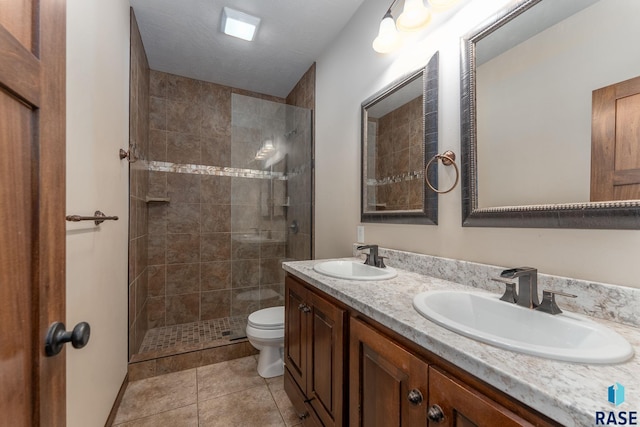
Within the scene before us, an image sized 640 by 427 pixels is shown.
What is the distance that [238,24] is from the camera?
1938 millimetres

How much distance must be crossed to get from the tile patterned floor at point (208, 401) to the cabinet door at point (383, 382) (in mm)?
863

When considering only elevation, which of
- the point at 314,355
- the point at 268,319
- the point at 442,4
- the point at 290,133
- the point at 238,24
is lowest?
the point at 268,319

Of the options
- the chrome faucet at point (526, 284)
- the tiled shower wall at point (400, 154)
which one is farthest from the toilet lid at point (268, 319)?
the chrome faucet at point (526, 284)

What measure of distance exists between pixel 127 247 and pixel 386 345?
1.88m

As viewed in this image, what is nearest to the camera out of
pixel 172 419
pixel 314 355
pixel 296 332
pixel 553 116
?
pixel 553 116

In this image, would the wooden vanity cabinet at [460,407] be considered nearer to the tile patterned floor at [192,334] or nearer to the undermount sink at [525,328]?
the undermount sink at [525,328]

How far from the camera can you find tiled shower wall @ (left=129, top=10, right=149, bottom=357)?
1906 mm

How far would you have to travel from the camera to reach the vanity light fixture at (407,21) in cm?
115

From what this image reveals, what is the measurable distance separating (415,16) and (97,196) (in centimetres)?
177

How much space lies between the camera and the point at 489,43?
1.04m

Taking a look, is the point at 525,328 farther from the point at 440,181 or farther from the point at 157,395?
the point at 157,395

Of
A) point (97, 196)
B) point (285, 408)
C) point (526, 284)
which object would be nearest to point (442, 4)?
point (526, 284)

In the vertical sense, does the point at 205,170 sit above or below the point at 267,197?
above

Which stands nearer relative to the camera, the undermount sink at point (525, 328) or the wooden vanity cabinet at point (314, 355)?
the undermount sink at point (525, 328)
